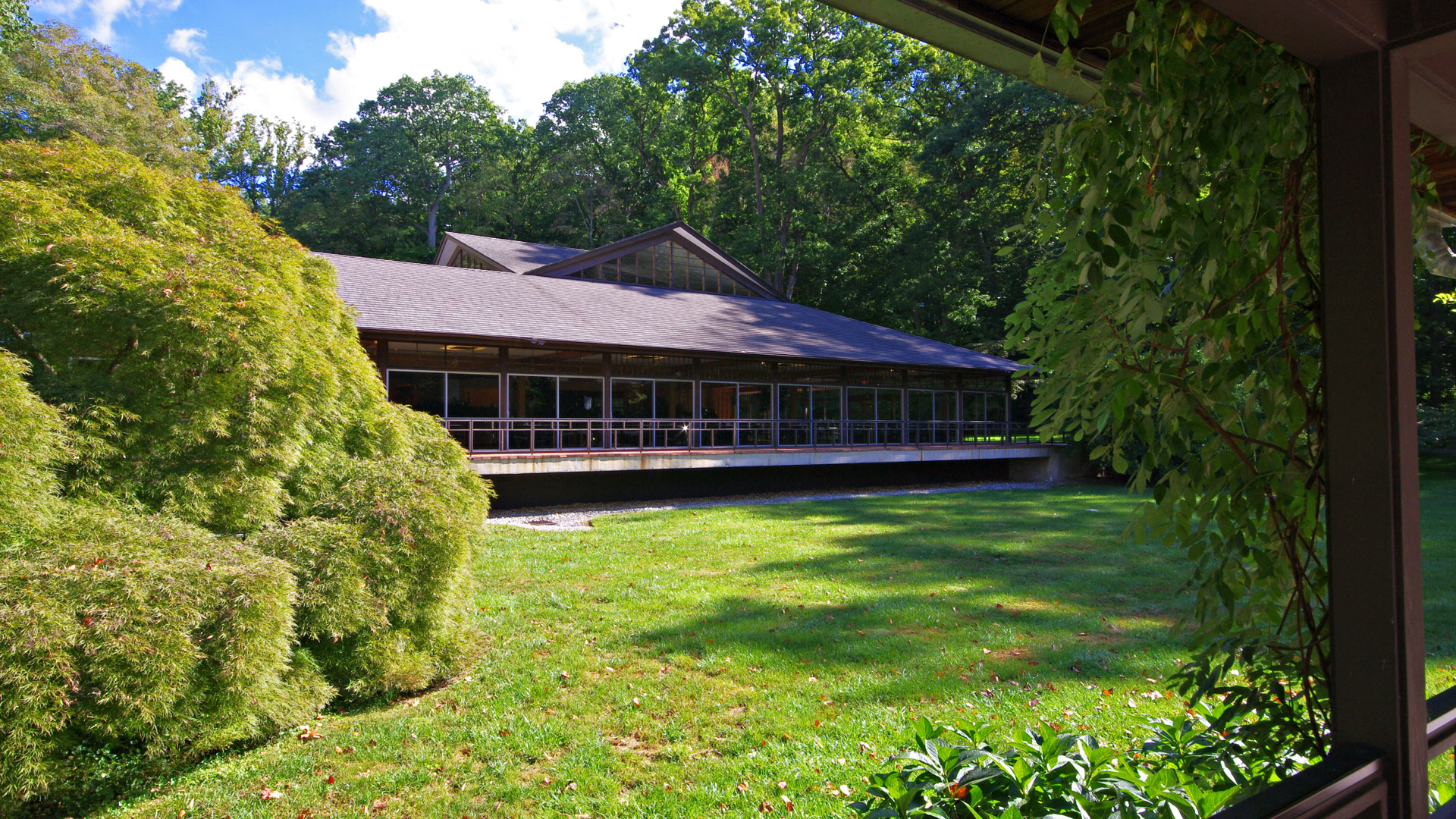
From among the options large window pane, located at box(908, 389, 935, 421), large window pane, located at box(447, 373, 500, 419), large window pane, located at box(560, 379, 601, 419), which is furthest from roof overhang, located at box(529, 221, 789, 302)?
large window pane, located at box(447, 373, 500, 419)

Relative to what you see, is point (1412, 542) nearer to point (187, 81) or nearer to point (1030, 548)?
point (1030, 548)

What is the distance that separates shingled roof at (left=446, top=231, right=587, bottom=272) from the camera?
2573 centimetres

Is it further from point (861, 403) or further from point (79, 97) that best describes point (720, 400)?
point (79, 97)

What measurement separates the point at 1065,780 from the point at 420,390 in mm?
16525

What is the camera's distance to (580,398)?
19.0 m

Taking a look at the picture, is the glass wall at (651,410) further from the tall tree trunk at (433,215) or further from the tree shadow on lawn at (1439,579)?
the tall tree trunk at (433,215)

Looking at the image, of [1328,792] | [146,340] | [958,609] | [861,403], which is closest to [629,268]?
[861,403]

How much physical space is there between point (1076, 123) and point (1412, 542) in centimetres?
115

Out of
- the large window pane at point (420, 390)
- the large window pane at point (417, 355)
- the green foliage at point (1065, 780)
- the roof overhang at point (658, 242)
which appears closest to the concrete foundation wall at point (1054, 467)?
the roof overhang at point (658, 242)

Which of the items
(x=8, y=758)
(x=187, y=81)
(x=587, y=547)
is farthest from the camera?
(x=187, y=81)

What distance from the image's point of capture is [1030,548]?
35.6 feet

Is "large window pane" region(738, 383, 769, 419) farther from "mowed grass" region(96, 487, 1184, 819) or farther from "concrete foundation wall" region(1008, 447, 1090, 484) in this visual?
"mowed grass" region(96, 487, 1184, 819)

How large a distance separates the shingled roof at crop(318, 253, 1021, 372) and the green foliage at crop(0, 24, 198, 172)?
1382 centimetres

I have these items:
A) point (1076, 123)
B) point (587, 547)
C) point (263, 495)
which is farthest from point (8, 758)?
point (587, 547)
